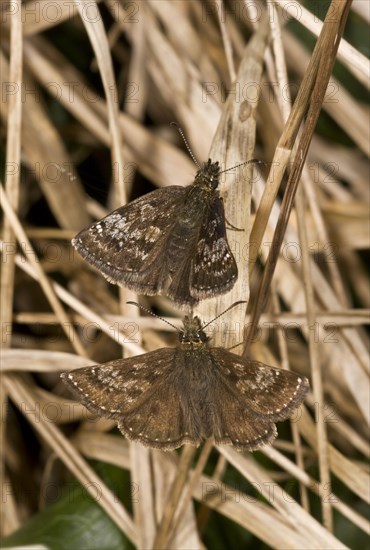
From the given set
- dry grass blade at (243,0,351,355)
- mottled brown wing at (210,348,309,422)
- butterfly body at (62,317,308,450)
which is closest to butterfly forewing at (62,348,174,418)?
butterfly body at (62,317,308,450)

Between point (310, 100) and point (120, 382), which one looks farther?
point (120, 382)

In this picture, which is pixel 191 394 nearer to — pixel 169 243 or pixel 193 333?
pixel 193 333

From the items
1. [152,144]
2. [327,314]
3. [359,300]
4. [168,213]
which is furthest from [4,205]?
[359,300]

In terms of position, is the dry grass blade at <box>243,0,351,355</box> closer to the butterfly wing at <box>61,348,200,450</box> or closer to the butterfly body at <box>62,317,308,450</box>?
the butterfly body at <box>62,317,308,450</box>

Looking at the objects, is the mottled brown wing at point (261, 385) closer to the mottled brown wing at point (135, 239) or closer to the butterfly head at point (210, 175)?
the mottled brown wing at point (135, 239)

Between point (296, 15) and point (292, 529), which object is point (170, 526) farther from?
point (296, 15)

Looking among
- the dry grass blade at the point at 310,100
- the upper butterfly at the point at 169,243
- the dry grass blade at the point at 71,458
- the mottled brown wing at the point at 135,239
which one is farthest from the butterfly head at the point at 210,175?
the dry grass blade at the point at 71,458

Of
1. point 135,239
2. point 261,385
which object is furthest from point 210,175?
point 261,385
